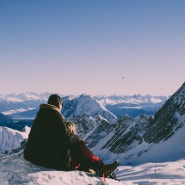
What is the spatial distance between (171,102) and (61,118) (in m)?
143

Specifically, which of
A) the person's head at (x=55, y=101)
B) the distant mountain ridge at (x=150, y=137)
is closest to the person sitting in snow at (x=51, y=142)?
the person's head at (x=55, y=101)

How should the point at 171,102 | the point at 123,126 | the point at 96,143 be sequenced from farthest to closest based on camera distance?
the point at 96,143, the point at 123,126, the point at 171,102

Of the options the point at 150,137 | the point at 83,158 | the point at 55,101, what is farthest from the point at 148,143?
the point at 55,101

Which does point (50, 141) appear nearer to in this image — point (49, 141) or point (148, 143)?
point (49, 141)

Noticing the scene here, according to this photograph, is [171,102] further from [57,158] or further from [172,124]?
[57,158]

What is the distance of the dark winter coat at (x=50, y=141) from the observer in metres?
13.2

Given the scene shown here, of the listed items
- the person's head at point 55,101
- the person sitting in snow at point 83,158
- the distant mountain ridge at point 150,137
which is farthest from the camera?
the distant mountain ridge at point 150,137

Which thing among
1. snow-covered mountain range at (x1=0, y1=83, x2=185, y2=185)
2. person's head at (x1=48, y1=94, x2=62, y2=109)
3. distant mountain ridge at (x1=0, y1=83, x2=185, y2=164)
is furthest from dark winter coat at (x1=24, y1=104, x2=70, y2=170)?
distant mountain ridge at (x1=0, y1=83, x2=185, y2=164)

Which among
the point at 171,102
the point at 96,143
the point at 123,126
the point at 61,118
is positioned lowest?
the point at 96,143

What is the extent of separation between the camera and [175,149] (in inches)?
4902

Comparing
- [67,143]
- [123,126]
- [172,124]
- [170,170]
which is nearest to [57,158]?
[67,143]

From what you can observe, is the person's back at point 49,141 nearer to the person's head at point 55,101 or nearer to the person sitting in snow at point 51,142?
the person sitting in snow at point 51,142

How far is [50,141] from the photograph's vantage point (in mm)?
13211

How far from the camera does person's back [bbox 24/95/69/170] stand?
1322 cm
